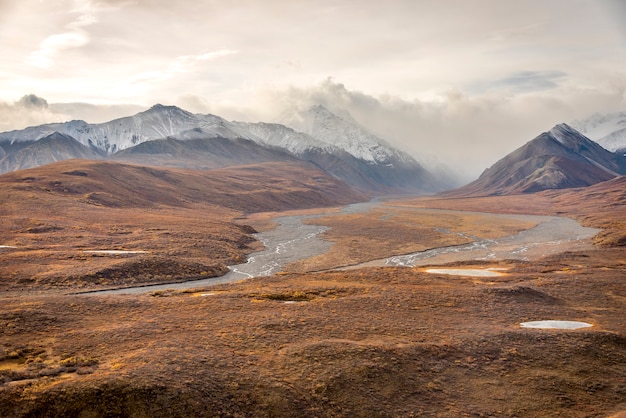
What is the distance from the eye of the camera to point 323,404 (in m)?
23.5

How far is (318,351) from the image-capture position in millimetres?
28594

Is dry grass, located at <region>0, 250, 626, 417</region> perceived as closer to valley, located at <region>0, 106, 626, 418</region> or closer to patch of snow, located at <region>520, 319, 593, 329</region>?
valley, located at <region>0, 106, 626, 418</region>

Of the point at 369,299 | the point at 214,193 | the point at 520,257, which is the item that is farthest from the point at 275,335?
the point at 214,193

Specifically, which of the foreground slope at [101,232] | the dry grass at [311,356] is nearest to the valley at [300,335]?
the dry grass at [311,356]

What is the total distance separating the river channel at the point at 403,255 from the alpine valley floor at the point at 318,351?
17996 millimetres

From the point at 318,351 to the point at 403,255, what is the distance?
60991 millimetres

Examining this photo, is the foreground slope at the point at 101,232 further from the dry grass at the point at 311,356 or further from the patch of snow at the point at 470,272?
the patch of snow at the point at 470,272

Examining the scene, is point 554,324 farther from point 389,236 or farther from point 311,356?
point 389,236

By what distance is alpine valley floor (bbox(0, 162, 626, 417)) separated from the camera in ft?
74.9

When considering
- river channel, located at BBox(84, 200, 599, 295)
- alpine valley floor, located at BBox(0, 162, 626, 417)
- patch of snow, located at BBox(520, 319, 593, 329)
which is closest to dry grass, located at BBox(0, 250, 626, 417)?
alpine valley floor, located at BBox(0, 162, 626, 417)

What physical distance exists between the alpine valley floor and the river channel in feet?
59.0

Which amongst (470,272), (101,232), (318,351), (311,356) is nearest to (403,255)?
(470,272)

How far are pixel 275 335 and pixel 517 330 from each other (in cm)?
1902

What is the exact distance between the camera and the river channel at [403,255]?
69188 millimetres
